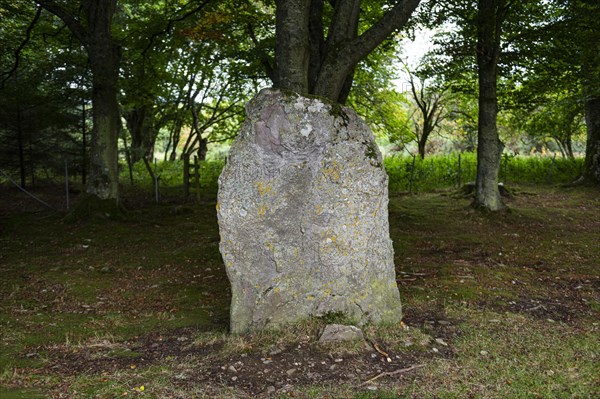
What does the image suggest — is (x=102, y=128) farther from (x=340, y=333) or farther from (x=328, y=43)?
(x=340, y=333)

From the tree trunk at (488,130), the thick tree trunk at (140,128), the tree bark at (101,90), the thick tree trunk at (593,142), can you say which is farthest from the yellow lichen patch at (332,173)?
the thick tree trunk at (140,128)

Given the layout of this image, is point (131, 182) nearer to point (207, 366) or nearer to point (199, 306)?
point (199, 306)

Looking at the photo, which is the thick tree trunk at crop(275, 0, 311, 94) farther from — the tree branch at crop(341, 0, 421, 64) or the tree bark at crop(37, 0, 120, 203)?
the tree bark at crop(37, 0, 120, 203)

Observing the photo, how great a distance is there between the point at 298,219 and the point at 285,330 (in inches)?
43.5

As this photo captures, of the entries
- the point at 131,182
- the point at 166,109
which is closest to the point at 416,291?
the point at 131,182

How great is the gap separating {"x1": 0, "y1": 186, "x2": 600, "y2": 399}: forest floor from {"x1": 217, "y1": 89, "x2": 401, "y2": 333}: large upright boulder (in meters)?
0.34

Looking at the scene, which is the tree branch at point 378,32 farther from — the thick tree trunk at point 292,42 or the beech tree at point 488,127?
the beech tree at point 488,127

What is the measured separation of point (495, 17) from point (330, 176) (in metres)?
8.55

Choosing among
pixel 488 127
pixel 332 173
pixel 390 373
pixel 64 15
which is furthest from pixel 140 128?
pixel 390 373

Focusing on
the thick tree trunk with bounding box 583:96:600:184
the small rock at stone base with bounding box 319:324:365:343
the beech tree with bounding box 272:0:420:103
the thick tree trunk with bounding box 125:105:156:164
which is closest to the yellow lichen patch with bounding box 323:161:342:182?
the small rock at stone base with bounding box 319:324:365:343

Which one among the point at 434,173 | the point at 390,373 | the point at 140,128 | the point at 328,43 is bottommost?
the point at 390,373

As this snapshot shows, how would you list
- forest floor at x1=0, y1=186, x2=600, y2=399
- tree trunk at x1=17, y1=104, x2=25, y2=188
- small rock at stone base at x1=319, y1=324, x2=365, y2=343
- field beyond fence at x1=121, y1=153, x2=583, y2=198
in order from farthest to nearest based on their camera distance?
1. field beyond fence at x1=121, y1=153, x2=583, y2=198
2. tree trunk at x1=17, y1=104, x2=25, y2=188
3. small rock at stone base at x1=319, y1=324, x2=365, y2=343
4. forest floor at x1=0, y1=186, x2=600, y2=399

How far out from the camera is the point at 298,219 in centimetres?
516

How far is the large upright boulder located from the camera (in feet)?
16.8
